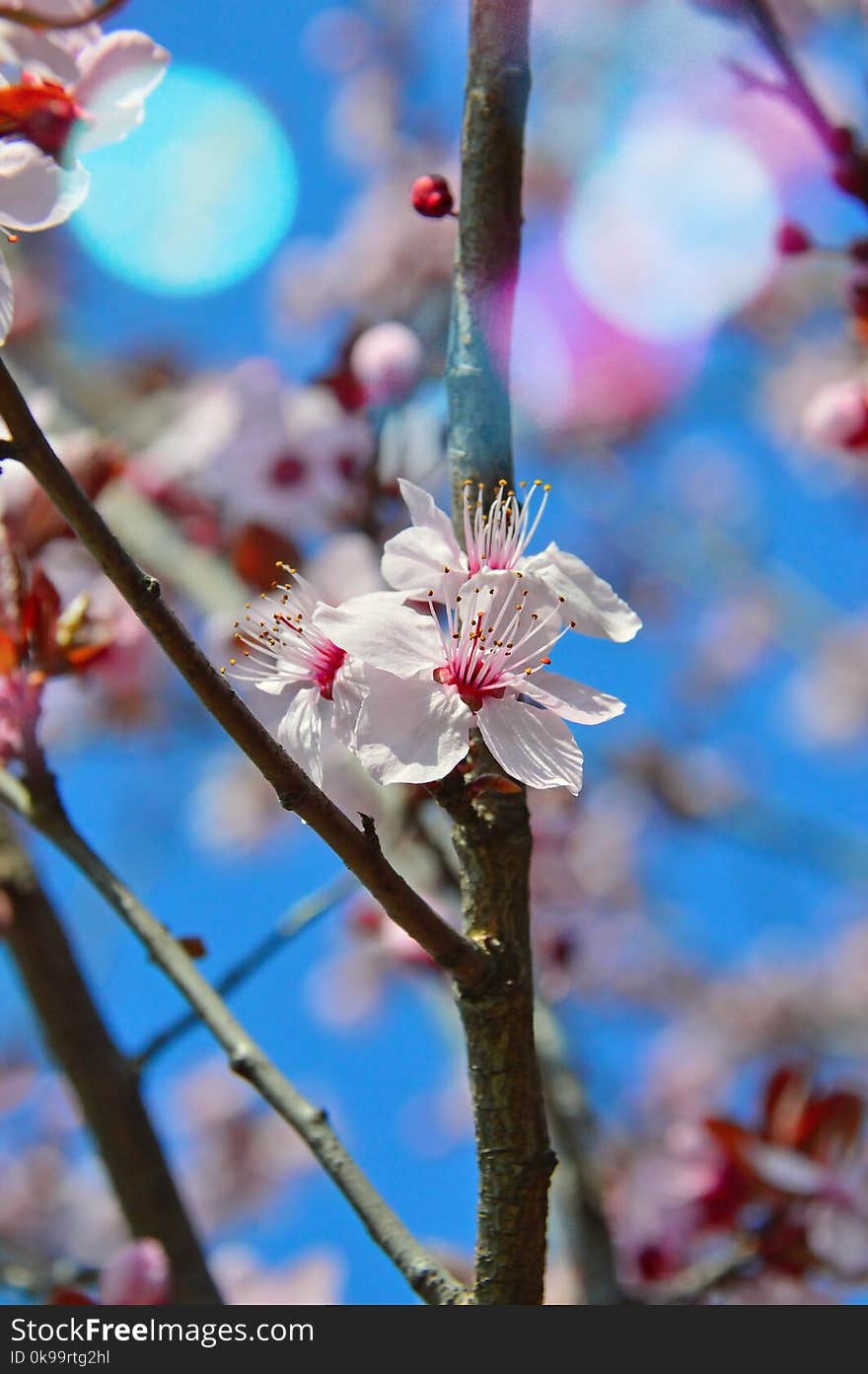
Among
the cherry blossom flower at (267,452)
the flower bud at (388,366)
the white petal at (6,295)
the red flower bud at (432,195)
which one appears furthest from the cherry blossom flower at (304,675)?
the cherry blossom flower at (267,452)

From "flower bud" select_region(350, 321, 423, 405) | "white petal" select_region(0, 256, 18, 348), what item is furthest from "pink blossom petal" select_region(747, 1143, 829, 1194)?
"white petal" select_region(0, 256, 18, 348)

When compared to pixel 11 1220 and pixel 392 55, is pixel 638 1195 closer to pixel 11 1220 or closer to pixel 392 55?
pixel 11 1220

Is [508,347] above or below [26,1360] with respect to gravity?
above

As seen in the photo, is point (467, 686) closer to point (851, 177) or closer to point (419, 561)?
point (419, 561)

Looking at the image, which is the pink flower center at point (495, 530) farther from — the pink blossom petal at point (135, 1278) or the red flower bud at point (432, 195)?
the pink blossom petal at point (135, 1278)

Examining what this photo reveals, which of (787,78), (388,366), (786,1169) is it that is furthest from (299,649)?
(786,1169)

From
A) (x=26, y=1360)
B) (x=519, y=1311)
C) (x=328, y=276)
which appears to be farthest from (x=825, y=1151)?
(x=328, y=276)
